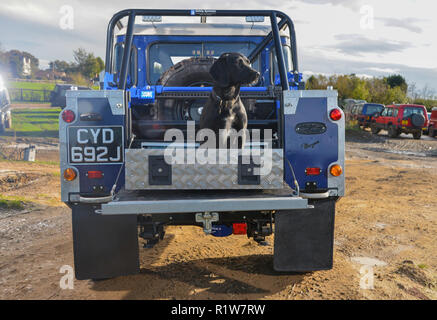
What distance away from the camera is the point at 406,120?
22.0 metres

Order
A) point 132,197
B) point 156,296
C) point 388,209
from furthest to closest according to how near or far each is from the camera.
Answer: point 388,209 < point 156,296 < point 132,197

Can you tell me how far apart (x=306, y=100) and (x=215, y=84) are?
34.7 inches

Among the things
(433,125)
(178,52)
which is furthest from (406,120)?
(178,52)

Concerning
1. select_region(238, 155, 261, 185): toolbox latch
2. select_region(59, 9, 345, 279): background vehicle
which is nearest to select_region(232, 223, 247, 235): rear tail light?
select_region(59, 9, 345, 279): background vehicle

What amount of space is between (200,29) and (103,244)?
378 cm

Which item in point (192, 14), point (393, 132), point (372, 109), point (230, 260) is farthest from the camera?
point (372, 109)

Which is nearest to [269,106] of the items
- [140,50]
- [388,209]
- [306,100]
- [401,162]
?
[306,100]

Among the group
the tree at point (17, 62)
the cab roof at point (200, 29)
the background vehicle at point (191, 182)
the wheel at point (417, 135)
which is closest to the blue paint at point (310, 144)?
the background vehicle at point (191, 182)

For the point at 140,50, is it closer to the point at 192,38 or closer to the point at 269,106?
the point at 192,38

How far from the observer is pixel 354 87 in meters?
41.9

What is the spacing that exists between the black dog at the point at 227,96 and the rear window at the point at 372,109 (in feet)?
82.0

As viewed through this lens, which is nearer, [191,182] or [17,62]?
[191,182]

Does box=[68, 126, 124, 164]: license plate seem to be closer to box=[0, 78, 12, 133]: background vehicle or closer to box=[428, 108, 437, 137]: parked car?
box=[0, 78, 12, 133]: background vehicle

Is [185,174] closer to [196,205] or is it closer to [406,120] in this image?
[196,205]
